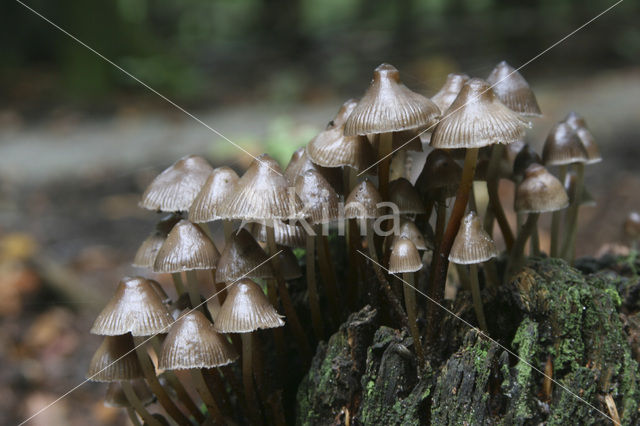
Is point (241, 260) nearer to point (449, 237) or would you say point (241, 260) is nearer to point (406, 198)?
point (406, 198)

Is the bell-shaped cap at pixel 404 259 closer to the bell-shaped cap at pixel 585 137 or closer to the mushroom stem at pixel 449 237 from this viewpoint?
the mushroom stem at pixel 449 237

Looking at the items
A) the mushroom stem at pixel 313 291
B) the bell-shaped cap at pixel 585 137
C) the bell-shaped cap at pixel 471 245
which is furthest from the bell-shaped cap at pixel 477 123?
the bell-shaped cap at pixel 585 137

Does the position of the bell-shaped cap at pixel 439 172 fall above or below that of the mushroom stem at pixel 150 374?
above

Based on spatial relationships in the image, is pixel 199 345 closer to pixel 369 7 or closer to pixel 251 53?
pixel 251 53

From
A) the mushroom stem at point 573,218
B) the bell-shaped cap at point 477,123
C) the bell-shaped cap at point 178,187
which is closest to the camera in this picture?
the bell-shaped cap at point 477,123

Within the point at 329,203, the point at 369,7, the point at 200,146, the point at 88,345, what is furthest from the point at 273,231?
the point at 369,7

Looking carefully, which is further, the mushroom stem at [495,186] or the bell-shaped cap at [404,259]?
the mushroom stem at [495,186]
